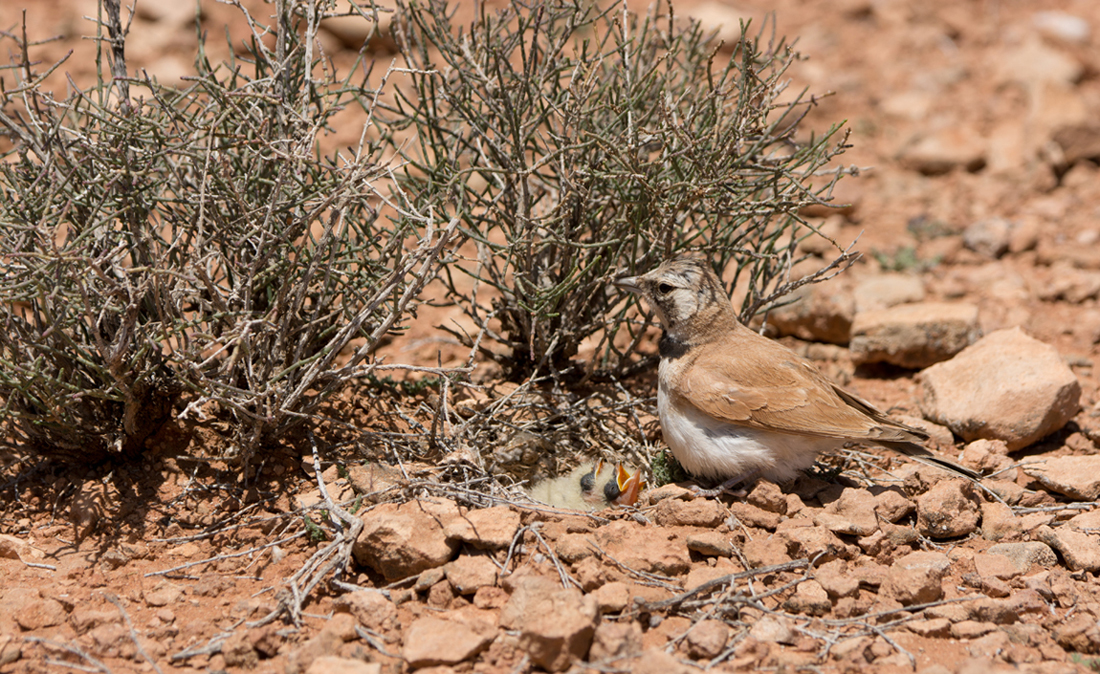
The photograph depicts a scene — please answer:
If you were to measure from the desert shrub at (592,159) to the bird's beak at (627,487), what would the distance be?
650 millimetres

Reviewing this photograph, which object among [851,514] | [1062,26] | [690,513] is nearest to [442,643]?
[690,513]

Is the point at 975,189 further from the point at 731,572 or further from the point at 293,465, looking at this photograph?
the point at 293,465

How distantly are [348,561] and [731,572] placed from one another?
1.57 meters

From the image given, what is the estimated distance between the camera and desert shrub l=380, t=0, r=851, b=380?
14.5 feet

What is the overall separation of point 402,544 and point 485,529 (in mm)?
346

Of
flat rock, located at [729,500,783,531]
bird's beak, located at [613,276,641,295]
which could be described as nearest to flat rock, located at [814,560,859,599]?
flat rock, located at [729,500,783,531]

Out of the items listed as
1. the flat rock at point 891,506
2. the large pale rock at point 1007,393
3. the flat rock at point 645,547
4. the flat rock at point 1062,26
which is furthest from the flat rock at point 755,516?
the flat rock at point 1062,26

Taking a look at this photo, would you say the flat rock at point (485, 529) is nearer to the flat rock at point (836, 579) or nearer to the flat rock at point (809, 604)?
the flat rock at point (809, 604)

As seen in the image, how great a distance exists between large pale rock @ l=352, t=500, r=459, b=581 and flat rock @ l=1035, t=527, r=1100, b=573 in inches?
104

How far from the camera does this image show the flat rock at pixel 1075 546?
3.96m

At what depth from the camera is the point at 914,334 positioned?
5.89 meters

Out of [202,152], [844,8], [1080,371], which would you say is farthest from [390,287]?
[844,8]

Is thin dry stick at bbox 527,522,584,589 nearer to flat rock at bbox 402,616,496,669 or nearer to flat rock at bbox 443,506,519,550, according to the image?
flat rock at bbox 443,506,519,550

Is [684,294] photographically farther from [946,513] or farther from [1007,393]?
[1007,393]
